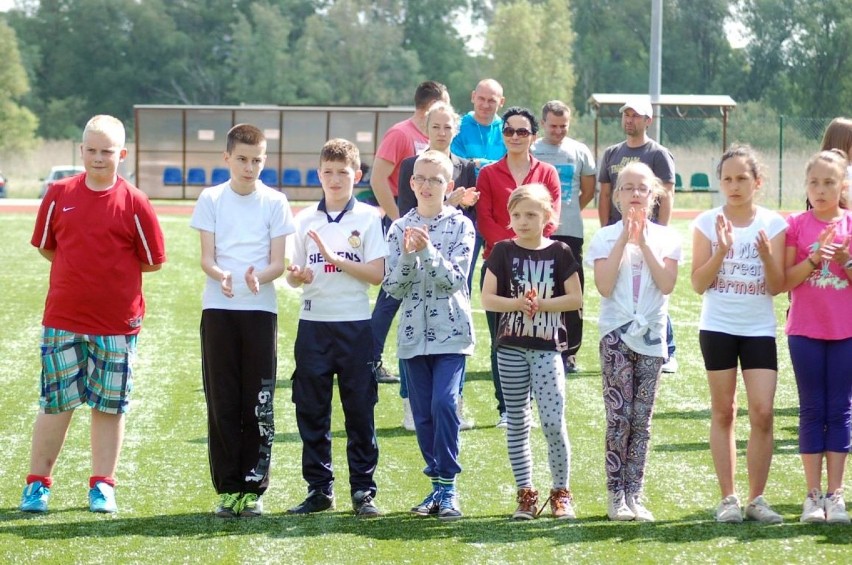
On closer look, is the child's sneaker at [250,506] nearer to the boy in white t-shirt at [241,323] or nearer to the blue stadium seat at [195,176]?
the boy in white t-shirt at [241,323]

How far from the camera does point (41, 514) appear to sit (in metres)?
5.68

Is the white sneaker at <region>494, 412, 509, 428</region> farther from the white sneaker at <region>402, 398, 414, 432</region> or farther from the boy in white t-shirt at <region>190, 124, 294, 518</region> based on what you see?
the boy in white t-shirt at <region>190, 124, 294, 518</region>

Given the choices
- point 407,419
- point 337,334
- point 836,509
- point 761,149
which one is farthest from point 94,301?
point 761,149

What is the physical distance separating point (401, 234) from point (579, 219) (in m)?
3.22

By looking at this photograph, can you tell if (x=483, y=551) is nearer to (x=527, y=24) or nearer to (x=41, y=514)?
(x=41, y=514)

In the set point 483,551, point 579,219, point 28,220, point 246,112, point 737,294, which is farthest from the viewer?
point 246,112

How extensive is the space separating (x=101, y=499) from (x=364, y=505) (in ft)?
3.70

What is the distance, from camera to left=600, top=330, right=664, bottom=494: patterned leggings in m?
5.60

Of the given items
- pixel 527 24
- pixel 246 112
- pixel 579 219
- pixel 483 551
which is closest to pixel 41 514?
pixel 483 551

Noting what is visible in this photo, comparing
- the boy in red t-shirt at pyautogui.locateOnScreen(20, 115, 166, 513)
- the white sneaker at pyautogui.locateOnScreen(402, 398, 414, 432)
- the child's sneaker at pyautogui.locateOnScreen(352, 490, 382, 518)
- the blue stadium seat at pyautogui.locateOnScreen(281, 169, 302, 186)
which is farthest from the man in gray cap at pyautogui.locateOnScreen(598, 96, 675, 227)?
the blue stadium seat at pyautogui.locateOnScreen(281, 169, 302, 186)

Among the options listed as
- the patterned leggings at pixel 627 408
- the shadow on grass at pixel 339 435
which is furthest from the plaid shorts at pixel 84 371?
the patterned leggings at pixel 627 408

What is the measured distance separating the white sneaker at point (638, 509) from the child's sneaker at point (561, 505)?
0.24 m

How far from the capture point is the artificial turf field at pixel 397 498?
16.7ft

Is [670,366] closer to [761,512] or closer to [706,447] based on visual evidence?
[706,447]
